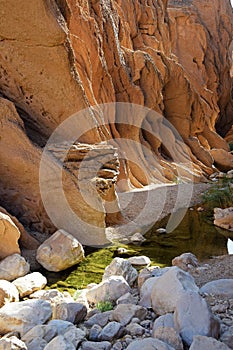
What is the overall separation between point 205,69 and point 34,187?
2221 cm

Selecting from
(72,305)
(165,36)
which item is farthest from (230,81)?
(72,305)

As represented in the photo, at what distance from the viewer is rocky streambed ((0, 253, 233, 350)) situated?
2.73 metres

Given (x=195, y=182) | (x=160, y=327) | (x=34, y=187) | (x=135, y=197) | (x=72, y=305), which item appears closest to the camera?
(x=160, y=327)

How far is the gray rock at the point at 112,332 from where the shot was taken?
2971mm

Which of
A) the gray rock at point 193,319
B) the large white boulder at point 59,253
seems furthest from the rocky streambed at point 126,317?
the large white boulder at point 59,253

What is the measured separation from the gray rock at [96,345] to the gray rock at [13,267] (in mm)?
2080

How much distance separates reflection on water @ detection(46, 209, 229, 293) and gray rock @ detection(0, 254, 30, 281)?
1.26 ft

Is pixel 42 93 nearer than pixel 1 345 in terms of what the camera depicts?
No

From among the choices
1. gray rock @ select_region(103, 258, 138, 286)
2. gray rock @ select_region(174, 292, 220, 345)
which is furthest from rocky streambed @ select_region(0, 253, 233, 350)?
gray rock @ select_region(103, 258, 138, 286)

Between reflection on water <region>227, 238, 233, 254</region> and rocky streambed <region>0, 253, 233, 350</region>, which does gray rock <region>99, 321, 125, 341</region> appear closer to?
rocky streambed <region>0, 253, 233, 350</region>

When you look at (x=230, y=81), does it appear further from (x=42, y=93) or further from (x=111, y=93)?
(x=42, y=93)

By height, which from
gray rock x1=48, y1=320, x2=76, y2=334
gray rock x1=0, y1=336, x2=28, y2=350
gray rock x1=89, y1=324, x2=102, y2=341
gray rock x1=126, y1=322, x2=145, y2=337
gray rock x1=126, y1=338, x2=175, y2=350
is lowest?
gray rock x1=89, y1=324, x2=102, y2=341

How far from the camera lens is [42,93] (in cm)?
679

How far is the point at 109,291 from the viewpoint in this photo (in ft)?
13.1
